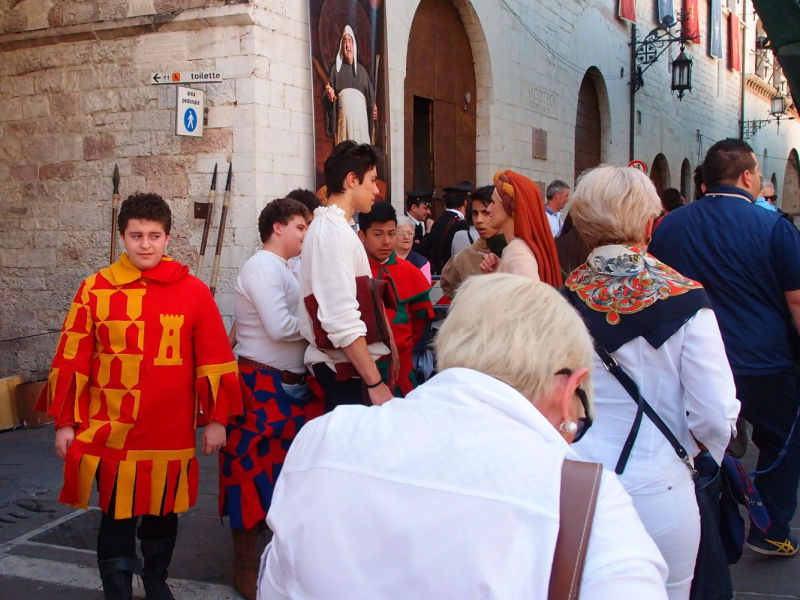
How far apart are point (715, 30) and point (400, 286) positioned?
2334 centimetres

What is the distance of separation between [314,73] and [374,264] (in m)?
4.18

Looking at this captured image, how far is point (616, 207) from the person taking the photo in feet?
7.53

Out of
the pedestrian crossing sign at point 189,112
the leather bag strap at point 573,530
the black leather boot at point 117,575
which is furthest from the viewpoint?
the pedestrian crossing sign at point 189,112

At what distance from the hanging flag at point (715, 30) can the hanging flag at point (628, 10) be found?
23.2 ft

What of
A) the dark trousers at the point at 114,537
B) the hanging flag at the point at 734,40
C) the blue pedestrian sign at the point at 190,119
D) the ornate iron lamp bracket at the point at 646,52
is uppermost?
the hanging flag at the point at 734,40

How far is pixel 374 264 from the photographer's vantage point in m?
3.83

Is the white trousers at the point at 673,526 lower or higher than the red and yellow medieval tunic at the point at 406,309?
lower

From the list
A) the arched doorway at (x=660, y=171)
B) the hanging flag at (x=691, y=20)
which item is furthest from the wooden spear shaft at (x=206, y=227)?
the hanging flag at (x=691, y=20)

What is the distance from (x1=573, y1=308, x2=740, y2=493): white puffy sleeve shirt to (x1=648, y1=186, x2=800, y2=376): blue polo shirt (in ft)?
4.01

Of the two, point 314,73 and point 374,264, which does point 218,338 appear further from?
point 314,73

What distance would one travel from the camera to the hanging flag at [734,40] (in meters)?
25.4

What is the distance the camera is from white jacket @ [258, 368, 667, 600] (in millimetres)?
1080

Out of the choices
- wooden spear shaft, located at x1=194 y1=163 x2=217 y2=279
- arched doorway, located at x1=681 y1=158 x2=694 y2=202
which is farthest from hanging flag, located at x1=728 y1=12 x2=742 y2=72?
wooden spear shaft, located at x1=194 y1=163 x2=217 y2=279

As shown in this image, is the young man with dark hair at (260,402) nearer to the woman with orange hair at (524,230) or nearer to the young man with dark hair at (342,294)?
the young man with dark hair at (342,294)
